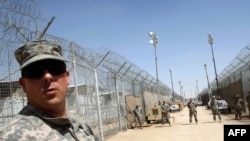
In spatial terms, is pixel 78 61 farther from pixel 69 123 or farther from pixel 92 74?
pixel 69 123

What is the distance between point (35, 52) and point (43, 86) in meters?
0.17

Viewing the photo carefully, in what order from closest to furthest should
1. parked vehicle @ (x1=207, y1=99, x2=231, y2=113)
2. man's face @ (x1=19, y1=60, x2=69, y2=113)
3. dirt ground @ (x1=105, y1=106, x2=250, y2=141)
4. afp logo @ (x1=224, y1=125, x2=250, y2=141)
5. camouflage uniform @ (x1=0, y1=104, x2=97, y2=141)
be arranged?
camouflage uniform @ (x1=0, y1=104, x2=97, y2=141)
man's face @ (x1=19, y1=60, x2=69, y2=113)
afp logo @ (x1=224, y1=125, x2=250, y2=141)
dirt ground @ (x1=105, y1=106, x2=250, y2=141)
parked vehicle @ (x1=207, y1=99, x2=231, y2=113)

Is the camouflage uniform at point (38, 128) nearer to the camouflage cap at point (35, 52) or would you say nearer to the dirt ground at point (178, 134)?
the camouflage cap at point (35, 52)

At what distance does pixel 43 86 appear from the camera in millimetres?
1760

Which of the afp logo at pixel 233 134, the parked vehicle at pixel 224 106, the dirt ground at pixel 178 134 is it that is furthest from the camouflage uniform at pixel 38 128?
the parked vehicle at pixel 224 106

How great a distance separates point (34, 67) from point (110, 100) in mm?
13923

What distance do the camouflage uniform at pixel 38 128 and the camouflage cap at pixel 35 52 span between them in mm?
216

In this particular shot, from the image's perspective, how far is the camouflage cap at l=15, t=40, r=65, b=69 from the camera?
179 cm

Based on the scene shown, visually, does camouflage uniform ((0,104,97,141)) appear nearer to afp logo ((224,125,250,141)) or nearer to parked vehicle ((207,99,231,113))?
afp logo ((224,125,250,141))

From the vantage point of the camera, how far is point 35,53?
1.81 meters

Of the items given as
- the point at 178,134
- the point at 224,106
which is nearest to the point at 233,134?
the point at 178,134

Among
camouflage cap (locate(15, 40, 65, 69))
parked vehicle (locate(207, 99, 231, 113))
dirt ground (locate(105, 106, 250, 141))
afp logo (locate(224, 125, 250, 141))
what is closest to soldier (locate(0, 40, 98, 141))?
camouflage cap (locate(15, 40, 65, 69))

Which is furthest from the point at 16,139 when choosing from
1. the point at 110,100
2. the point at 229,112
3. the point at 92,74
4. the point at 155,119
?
the point at 229,112

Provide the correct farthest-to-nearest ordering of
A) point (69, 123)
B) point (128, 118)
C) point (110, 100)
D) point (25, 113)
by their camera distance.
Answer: point (128, 118), point (110, 100), point (69, 123), point (25, 113)
